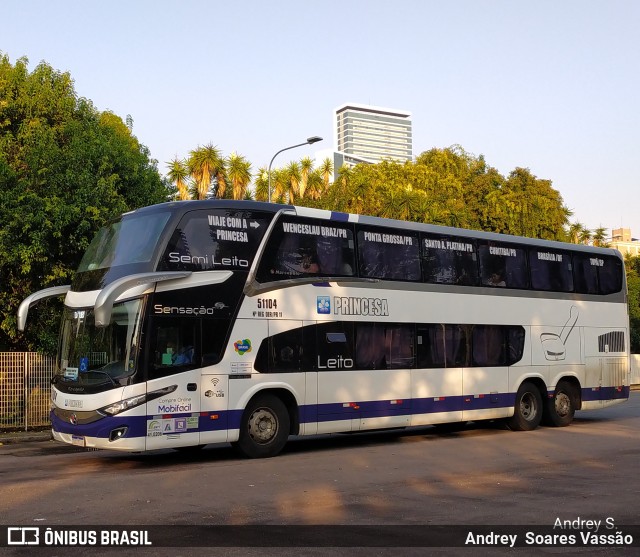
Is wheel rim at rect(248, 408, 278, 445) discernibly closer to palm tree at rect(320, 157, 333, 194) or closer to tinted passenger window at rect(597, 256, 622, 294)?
tinted passenger window at rect(597, 256, 622, 294)

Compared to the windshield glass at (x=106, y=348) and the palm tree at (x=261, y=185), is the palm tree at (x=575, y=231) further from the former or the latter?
the windshield glass at (x=106, y=348)

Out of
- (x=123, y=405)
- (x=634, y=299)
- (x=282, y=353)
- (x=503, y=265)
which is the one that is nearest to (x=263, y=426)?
(x=282, y=353)

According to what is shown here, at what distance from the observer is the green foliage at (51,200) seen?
795 inches

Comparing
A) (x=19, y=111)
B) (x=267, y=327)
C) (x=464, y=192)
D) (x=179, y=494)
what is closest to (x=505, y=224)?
(x=464, y=192)

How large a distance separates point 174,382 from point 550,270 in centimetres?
1044

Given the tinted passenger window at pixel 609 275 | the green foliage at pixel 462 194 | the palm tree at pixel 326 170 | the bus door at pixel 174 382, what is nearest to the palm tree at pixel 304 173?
the palm tree at pixel 326 170

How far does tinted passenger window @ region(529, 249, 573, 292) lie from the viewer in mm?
19172

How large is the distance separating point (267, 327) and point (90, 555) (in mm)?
7462

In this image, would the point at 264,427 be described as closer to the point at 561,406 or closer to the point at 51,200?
the point at 561,406

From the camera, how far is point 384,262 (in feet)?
52.7

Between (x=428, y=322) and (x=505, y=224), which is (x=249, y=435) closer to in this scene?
(x=428, y=322)

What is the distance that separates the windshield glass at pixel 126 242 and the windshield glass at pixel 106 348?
864 mm

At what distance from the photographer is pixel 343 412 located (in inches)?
596

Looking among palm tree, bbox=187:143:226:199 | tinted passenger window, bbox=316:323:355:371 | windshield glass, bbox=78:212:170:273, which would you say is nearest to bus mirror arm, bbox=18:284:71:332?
windshield glass, bbox=78:212:170:273
